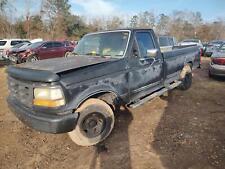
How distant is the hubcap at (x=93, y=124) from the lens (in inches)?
170

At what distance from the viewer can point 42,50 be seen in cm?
1659

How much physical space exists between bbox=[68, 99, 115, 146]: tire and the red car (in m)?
12.5

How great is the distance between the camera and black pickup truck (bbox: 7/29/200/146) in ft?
12.5

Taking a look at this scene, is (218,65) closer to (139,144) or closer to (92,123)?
(139,144)

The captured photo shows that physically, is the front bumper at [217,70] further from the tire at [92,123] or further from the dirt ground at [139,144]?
the tire at [92,123]

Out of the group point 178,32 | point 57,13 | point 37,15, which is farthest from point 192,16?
point 37,15

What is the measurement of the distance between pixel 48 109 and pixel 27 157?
101 centimetres

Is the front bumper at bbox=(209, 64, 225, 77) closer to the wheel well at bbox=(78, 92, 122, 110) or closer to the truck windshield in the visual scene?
the truck windshield

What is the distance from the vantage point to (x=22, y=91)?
13.8 feet

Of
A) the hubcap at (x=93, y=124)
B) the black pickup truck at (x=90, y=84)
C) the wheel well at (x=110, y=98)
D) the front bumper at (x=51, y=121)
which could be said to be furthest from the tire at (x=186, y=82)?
the front bumper at (x=51, y=121)

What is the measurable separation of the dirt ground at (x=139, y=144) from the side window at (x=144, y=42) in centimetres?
153

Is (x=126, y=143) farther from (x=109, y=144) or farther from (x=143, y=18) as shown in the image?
(x=143, y=18)

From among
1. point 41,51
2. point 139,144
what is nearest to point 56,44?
point 41,51

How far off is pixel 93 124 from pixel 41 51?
13.1 meters
